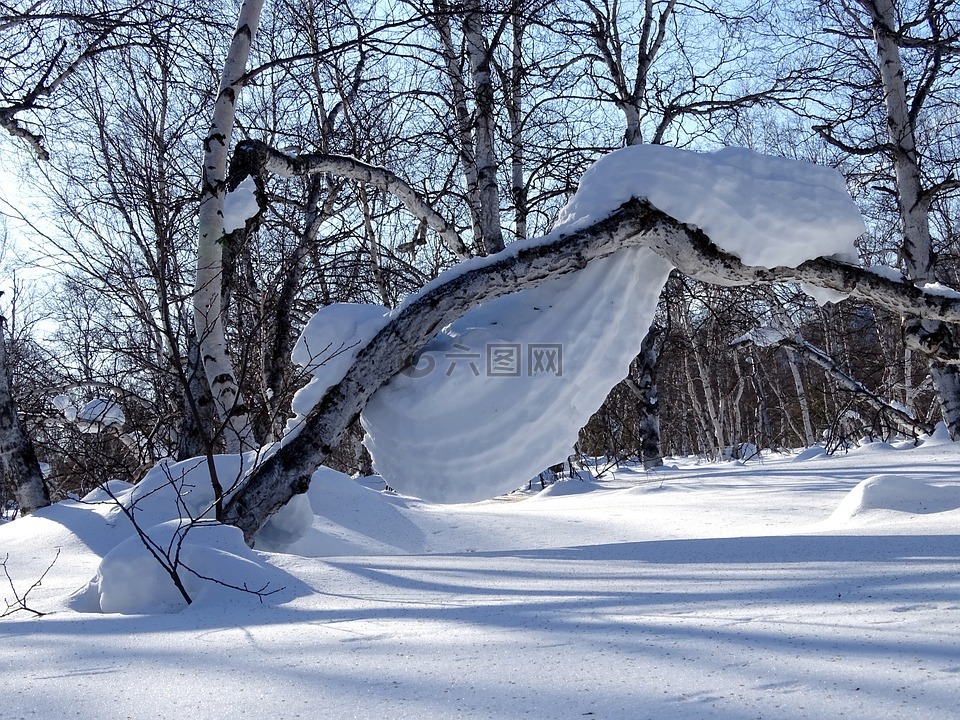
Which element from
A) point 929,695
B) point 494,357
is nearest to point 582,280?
point 494,357

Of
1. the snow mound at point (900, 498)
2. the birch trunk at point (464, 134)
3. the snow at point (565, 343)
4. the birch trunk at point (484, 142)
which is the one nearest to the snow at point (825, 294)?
the snow at point (565, 343)

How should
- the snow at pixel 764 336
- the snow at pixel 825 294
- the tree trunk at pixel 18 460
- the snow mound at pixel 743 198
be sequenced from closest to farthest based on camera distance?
the snow mound at pixel 743 198
the snow at pixel 825 294
the tree trunk at pixel 18 460
the snow at pixel 764 336

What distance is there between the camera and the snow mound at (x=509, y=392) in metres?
3.40

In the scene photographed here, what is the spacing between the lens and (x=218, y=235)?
4797 mm

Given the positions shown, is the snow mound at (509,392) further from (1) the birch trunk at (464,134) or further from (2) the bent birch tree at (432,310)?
(1) the birch trunk at (464,134)

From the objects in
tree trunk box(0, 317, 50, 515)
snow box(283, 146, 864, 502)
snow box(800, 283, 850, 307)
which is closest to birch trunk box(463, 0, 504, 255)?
snow box(283, 146, 864, 502)

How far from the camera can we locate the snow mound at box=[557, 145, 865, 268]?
10.9ft

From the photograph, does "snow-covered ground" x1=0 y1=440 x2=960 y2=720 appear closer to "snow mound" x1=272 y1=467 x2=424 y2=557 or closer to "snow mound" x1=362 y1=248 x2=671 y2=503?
"snow mound" x1=362 y1=248 x2=671 y2=503

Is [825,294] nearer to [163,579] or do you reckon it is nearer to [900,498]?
[900,498]

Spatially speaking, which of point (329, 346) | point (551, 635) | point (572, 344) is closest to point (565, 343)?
point (572, 344)

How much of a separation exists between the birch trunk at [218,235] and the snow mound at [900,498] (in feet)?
12.0

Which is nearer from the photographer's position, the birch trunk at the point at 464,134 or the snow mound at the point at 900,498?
the snow mound at the point at 900,498

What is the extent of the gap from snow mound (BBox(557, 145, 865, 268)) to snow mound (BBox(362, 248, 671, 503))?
1.09 feet

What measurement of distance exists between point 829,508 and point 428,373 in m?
2.60
